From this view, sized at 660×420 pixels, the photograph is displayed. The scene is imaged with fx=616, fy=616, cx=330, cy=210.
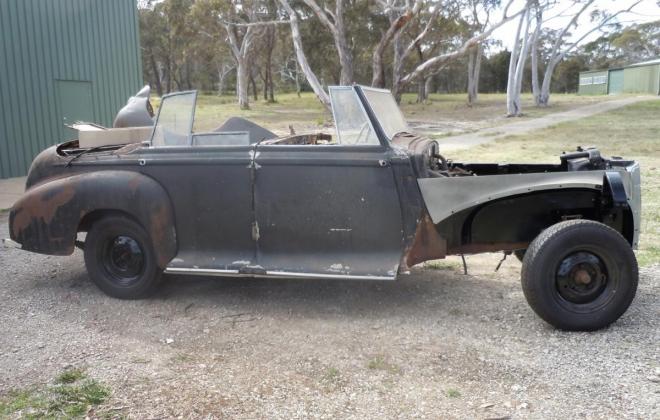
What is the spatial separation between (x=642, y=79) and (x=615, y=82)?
5125 millimetres

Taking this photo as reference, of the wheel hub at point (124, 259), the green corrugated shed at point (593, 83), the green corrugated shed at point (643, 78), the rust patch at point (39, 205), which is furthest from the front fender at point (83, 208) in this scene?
the green corrugated shed at point (593, 83)

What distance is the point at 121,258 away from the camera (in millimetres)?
5086

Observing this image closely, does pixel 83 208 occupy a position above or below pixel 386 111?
below

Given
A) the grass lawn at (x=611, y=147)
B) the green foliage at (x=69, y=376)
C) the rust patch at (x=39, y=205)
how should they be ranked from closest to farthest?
the green foliage at (x=69, y=376)
the rust patch at (x=39, y=205)
the grass lawn at (x=611, y=147)

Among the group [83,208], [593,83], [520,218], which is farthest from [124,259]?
[593,83]

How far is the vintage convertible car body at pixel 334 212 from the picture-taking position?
13.5ft

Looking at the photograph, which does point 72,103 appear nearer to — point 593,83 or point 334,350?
point 334,350

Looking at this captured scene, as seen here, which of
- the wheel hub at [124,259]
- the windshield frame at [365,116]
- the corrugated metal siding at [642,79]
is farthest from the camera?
the corrugated metal siding at [642,79]

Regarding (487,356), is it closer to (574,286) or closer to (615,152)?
(574,286)

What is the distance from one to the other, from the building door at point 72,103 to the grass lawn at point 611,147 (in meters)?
8.56

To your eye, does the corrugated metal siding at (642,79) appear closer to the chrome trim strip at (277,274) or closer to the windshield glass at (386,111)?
the windshield glass at (386,111)

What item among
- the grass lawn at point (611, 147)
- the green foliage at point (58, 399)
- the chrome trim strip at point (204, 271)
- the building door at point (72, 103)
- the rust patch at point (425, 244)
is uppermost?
the building door at point (72, 103)

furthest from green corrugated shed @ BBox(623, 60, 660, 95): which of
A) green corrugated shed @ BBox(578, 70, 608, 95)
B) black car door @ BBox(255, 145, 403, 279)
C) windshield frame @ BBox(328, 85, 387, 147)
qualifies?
black car door @ BBox(255, 145, 403, 279)

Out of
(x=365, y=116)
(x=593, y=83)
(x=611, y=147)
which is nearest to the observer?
(x=365, y=116)
